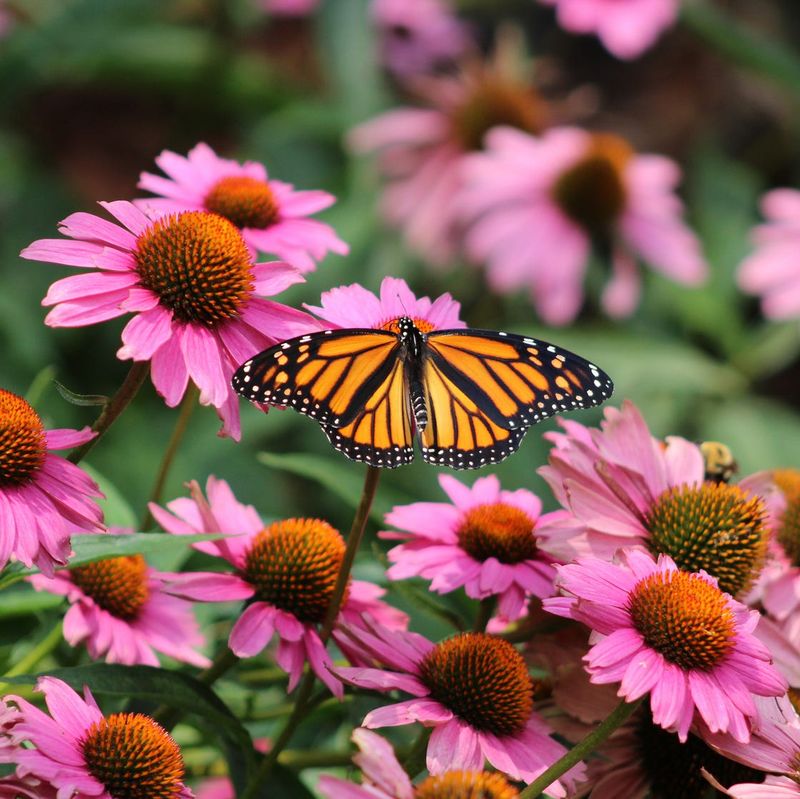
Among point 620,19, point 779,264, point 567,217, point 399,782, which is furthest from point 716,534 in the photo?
point 620,19

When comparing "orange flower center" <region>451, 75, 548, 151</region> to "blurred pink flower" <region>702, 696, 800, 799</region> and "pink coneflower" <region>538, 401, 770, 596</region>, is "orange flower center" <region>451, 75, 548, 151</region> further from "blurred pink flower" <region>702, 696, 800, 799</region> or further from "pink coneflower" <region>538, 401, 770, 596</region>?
"blurred pink flower" <region>702, 696, 800, 799</region>

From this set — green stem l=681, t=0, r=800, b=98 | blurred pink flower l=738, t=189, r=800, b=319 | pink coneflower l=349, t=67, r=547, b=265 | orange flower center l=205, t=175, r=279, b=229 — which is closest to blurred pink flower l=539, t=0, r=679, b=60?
green stem l=681, t=0, r=800, b=98

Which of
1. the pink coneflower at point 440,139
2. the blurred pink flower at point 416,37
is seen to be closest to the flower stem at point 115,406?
the pink coneflower at point 440,139

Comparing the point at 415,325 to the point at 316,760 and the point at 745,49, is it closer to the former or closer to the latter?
the point at 316,760

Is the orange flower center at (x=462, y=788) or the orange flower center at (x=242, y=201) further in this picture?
the orange flower center at (x=242, y=201)

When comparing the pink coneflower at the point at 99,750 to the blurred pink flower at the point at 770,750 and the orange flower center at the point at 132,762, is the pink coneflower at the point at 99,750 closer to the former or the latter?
the orange flower center at the point at 132,762

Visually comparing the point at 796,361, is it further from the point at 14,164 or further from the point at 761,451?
the point at 14,164

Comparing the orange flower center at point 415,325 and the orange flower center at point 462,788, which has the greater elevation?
the orange flower center at point 415,325
